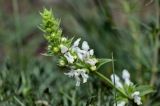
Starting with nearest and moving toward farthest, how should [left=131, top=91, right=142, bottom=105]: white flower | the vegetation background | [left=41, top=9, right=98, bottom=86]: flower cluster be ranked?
[left=41, top=9, right=98, bottom=86]: flower cluster, [left=131, top=91, right=142, bottom=105]: white flower, the vegetation background

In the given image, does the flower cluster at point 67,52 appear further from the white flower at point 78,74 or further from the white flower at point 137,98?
the white flower at point 137,98

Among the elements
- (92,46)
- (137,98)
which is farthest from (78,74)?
(92,46)

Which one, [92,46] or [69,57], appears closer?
[69,57]

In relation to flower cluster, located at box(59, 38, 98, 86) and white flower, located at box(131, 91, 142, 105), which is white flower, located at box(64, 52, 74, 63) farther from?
white flower, located at box(131, 91, 142, 105)

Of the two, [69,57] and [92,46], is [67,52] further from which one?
[92,46]

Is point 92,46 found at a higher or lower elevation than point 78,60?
higher

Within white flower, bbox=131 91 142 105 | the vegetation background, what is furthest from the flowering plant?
the vegetation background
